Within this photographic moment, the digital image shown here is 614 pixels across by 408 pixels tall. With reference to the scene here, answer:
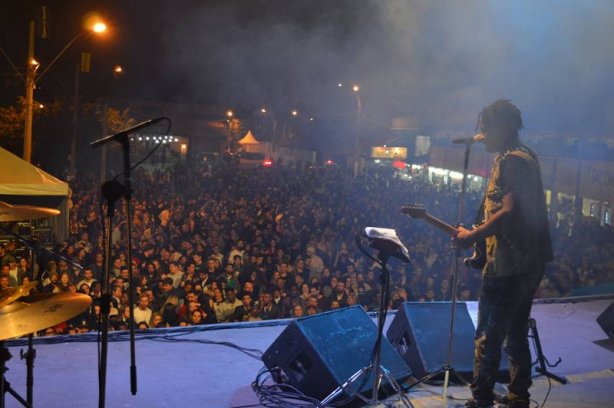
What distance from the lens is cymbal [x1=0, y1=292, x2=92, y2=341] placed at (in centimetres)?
191

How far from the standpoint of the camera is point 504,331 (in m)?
2.69

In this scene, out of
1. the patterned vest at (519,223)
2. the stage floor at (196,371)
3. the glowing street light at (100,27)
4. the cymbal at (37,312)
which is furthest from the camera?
the glowing street light at (100,27)

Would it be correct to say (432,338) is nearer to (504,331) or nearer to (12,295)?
(504,331)

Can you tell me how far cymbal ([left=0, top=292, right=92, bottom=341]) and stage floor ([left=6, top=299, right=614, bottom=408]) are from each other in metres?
0.88

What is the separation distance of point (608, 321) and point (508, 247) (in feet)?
7.21

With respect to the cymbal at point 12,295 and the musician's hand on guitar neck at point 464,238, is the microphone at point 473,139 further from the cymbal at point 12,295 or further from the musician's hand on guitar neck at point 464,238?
the cymbal at point 12,295

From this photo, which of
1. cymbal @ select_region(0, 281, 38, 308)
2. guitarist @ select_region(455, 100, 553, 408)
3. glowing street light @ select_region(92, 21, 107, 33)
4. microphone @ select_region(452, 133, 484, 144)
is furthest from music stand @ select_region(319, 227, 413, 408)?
glowing street light @ select_region(92, 21, 107, 33)

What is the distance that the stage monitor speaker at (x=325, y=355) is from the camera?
299 centimetres

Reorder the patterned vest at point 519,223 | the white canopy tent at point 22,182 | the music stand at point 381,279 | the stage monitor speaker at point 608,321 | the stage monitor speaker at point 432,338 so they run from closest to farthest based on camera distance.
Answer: the patterned vest at point 519,223
the music stand at point 381,279
the stage monitor speaker at point 432,338
the stage monitor speaker at point 608,321
the white canopy tent at point 22,182

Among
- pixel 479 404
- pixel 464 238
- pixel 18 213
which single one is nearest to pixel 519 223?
pixel 464 238

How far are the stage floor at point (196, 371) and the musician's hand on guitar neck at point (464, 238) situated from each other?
935 mm

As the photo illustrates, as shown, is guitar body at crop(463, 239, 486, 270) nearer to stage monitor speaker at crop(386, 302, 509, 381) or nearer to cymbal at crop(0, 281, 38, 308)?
stage monitor speaker at crop(386, 302, 509, 381)

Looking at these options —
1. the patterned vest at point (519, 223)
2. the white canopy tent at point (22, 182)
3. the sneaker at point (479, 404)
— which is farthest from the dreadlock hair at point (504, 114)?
the white canopy tent at point (22, 182)

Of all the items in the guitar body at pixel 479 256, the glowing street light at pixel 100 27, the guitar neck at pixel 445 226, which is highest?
the glowing street light at pixel 100 27
